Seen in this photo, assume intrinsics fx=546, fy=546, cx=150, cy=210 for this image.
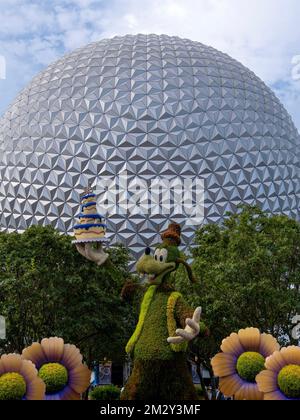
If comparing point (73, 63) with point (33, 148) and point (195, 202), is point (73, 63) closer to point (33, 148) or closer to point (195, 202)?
point (33, 148)

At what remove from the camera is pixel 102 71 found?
3484 centimetres

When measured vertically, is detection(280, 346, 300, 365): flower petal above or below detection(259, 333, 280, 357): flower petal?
below

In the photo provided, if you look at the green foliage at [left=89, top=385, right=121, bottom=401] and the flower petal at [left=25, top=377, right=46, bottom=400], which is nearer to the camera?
the flower petal at [left=25, top=377, right=46, bottom=400]

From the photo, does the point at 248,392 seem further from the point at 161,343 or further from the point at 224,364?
the point at 161,343

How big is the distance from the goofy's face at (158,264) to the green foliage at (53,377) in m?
2.83

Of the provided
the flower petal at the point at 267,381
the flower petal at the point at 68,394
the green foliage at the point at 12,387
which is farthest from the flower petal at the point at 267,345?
the green foliage at the point at 12,387

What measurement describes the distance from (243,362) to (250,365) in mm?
187

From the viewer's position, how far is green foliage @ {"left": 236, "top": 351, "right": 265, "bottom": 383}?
40.1ft

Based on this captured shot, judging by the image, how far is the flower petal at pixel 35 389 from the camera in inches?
438

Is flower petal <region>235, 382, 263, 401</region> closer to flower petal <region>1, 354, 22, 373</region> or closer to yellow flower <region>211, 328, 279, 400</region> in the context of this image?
yellow flower <region>211, 328, 279, 400</region>

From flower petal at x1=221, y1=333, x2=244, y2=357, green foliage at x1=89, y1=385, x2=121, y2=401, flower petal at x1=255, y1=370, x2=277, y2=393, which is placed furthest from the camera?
green foliage at x1=89, y1=385, x2=121, y2=401

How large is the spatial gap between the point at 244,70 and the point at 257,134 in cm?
747

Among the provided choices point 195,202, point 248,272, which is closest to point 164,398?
point 248,272

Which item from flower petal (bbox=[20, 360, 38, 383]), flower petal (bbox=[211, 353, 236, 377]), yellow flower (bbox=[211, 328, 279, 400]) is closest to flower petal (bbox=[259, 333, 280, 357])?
yellow flower (bbox=[211, 328, 279, 400])
